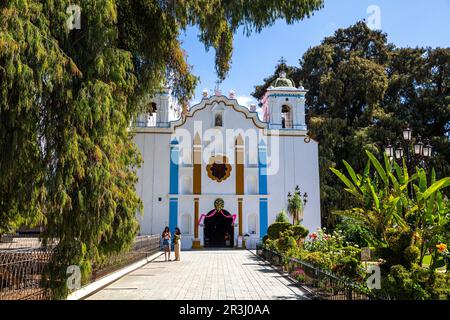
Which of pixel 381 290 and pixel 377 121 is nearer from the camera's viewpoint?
pixel 381 290

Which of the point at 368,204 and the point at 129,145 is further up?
the point at 129,145

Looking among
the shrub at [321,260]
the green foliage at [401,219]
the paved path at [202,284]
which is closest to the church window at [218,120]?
the paved path at [202,284]

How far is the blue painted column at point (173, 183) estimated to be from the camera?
2547 cm

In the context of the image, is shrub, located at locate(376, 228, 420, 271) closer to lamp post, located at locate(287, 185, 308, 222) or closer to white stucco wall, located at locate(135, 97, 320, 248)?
lamp post, located at locate(287, 185, 308, 222)

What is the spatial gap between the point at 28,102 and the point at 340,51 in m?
32.8

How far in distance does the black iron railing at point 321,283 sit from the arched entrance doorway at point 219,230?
12686 mm

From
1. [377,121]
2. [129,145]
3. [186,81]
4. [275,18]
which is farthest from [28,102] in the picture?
[377,121]

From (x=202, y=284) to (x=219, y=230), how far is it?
17.9 m

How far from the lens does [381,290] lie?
625 centimetres

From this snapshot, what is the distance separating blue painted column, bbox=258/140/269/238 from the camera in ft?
85.3

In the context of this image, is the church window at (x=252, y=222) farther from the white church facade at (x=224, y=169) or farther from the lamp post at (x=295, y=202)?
the lamp post at (x=295, y=202)

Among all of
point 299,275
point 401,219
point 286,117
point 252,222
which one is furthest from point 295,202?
point 401,219
